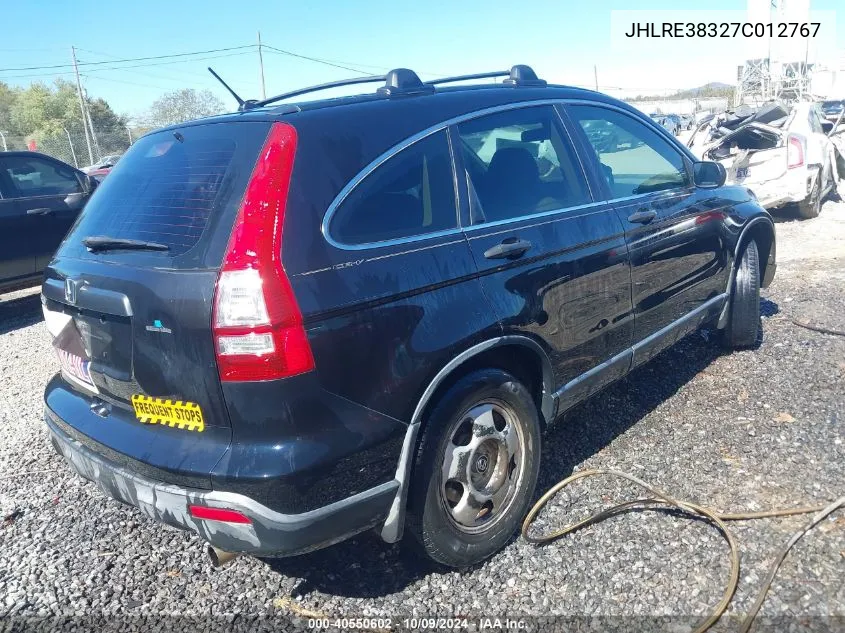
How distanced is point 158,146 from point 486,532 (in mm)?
2125

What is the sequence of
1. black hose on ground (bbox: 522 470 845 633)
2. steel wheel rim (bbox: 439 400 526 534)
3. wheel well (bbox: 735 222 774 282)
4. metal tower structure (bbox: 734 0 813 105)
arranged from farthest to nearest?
metal tower structure (bbox: 734 0 813 105), wheel well (bbox: 735 222 774 282), steel wheel rim (bbox: 439 400 526 534), black hose on ground (bbox: 522 470 845 633)

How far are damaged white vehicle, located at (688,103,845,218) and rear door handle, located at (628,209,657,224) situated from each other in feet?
21.9

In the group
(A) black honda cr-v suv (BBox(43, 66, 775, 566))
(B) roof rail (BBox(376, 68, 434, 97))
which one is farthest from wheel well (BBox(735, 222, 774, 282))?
(B) roof rail (BBox(376, 68, 434, 97))

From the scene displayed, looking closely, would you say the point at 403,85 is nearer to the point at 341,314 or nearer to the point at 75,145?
the point at 341,314

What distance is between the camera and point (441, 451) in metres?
2.45

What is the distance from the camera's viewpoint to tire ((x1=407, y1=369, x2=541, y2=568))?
2434 mm

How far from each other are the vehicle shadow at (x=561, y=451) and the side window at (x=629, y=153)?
4.11 ft

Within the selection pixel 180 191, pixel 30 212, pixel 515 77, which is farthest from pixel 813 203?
pixel 30 212

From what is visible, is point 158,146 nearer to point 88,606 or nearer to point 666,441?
point 88,606

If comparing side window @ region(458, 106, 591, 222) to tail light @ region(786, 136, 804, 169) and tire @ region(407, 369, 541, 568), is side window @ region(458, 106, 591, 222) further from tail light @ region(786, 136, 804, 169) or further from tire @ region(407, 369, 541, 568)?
tail light @ region(786, 136, 804, 169)

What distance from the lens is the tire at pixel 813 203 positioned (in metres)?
9.62

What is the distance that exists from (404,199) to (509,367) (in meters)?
0.90

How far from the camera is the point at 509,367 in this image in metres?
2.84

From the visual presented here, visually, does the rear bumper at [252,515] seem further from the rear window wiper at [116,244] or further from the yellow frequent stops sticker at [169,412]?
the rear window wiper at [116,244]
